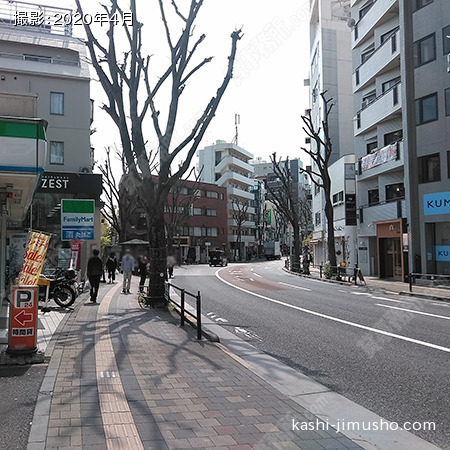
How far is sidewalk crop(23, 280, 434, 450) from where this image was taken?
4.18m

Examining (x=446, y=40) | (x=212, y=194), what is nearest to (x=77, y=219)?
(x=446, y=40)

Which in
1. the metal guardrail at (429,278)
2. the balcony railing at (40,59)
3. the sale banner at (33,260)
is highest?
the balcony railing at (40,59)

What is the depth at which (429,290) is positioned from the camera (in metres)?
20.6

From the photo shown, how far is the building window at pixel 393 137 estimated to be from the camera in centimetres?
2892

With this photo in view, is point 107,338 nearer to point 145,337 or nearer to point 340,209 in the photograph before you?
point 145,337

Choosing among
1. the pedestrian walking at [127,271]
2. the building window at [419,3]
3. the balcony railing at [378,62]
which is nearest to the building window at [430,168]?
the balcony railing at [378,62]

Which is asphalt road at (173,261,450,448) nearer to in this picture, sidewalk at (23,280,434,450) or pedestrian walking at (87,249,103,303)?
sidewalk at (23,280,434,450)

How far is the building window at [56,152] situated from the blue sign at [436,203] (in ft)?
64.4

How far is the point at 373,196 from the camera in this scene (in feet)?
107

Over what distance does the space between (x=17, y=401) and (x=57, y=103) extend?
24961mm

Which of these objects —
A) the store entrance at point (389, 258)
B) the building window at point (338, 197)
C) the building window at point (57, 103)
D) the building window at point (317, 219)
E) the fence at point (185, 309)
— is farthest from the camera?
the building window at point (317, 219)

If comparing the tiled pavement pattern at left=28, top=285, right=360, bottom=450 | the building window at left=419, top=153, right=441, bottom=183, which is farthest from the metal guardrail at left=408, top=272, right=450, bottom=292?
the tiled pavement pattern at left=28, top=285, right=360, bottom=450

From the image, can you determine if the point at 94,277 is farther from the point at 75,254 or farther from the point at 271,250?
the point at 271,250

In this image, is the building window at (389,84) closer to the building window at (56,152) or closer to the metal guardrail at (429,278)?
the metal guardrail at (429,278)
